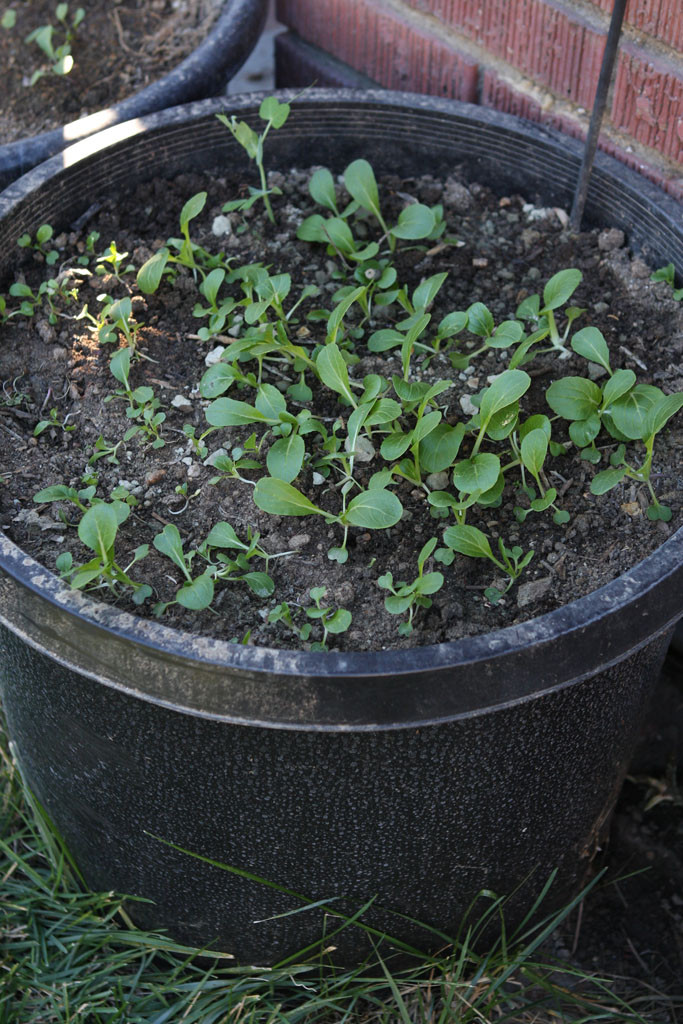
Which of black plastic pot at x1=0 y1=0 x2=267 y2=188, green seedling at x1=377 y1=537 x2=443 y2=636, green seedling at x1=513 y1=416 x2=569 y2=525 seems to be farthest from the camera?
black plastic pot at x1=0 y1=0 x2=267 y2=188

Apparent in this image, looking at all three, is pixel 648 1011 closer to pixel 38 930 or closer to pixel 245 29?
pixel 38 930

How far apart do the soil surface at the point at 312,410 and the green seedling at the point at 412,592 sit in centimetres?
2

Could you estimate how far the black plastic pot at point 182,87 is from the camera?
160cm

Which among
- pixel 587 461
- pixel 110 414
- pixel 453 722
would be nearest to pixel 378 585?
pixel 453 722

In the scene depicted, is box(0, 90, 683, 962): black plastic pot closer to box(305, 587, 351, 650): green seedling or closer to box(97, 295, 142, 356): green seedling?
box(305, 587, 351, 650): green seedling

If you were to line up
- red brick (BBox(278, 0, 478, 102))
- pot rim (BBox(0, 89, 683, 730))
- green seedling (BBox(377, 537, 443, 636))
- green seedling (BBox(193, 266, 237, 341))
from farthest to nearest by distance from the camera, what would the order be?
red brick (BBox(278, 0, 478, 102)) < green seedling (BBox(193, 266, 237, 341)) < green seedling (BBox(377, 537, 443, 636)) < pot rim (BBox(0, 89, 683, 730))

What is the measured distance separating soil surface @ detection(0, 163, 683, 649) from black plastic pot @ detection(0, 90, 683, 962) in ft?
0.34

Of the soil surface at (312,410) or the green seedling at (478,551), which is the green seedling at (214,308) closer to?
the soil surface at (312,410)

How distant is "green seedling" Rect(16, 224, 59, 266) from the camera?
146cm

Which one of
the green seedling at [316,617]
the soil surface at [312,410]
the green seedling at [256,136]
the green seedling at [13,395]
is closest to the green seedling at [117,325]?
the soil surface at [312,410]

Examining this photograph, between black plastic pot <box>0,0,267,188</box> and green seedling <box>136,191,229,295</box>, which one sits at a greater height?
black plastic pot <box>0,0,267,188</box>

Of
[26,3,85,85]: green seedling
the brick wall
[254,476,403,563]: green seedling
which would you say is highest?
the brick wall

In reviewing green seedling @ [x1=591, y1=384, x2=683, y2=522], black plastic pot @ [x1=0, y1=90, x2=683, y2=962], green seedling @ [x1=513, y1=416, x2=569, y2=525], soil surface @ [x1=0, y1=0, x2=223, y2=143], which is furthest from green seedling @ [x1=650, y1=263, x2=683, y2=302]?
soil surface @ [x1=0, y1=0, x2=223, y2=143]

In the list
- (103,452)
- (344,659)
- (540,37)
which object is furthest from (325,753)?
(540,37)
